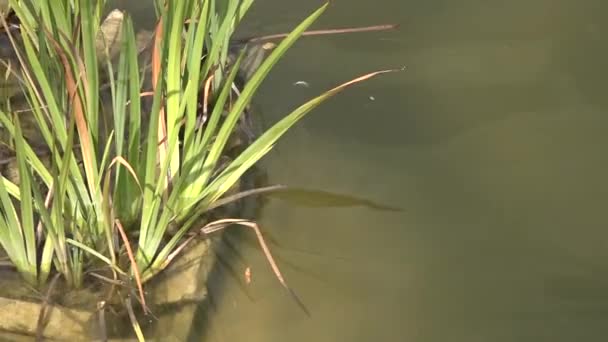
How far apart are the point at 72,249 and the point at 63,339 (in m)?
0.14

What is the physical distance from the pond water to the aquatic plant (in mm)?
149

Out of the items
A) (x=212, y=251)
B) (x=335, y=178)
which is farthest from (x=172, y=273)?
(x=335, y=178)

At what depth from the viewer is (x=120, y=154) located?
3.86ft

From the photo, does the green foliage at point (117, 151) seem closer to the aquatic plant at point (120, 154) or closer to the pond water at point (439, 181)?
the aquatic plant at point (120, 154)

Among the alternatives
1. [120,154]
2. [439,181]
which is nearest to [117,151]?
[120,154]

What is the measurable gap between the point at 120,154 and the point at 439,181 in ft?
2.14

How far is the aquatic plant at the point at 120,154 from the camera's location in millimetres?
1104

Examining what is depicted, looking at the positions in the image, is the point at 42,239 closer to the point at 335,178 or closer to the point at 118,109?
the point at 118,109

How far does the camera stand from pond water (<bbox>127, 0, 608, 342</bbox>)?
1.34 m

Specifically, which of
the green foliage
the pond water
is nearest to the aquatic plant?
the green foliage

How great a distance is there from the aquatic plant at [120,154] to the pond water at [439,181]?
0.49ft

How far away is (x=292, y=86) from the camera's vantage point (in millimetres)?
1676

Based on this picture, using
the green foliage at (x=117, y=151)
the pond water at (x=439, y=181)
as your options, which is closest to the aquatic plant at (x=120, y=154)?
the green foliage at (x=117, y=151)

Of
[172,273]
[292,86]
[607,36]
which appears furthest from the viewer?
[607,36]
